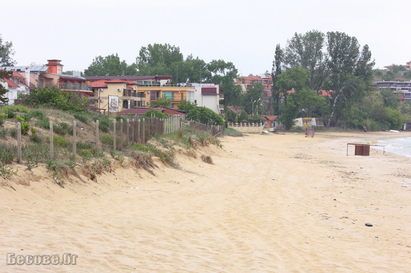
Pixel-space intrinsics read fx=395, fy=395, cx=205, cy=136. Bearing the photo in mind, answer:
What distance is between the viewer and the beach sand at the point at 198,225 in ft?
20.7

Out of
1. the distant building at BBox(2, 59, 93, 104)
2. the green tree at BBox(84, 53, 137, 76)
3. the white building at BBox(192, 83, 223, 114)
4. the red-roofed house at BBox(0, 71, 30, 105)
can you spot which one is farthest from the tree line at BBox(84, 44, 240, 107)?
the red-roofed house at BBox(0, 71, 30, 105)

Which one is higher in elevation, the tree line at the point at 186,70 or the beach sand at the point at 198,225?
the tree line at the point at 186,70

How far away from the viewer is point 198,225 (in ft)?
A: 29.3

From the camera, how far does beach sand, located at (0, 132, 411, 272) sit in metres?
6.32

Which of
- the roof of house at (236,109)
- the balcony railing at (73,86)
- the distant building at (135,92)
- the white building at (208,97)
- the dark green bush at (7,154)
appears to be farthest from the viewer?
the roof of house at (236,109)

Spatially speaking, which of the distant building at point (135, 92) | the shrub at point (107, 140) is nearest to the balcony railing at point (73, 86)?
the distant building at point (135, 92)

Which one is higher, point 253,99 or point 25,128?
point 253,99

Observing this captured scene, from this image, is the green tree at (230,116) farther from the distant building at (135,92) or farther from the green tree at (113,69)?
the green tree at (113,69)

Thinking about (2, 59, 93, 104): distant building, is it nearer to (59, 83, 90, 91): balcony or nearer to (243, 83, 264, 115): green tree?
(59, 83, 90, 91): balcony

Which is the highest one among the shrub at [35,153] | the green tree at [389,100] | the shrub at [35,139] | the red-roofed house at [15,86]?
the green tree at [389,100]

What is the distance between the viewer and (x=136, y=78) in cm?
7988

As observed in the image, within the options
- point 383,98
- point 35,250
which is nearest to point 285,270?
point 35,250

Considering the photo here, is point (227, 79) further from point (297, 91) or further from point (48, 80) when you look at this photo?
point (48, 80)

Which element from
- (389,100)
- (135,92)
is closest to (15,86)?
(135,92)
